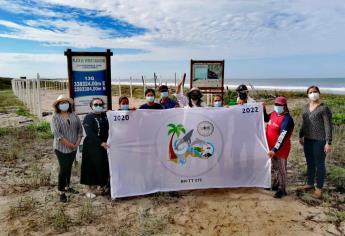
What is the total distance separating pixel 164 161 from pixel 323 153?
8.10 ft

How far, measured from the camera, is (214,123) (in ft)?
18.3

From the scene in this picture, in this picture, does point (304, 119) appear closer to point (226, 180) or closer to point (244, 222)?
point (226, 180)

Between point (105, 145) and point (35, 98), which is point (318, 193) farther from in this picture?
point (35, 98)

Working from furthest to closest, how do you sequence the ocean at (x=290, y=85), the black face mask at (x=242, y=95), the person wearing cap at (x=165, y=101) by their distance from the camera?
1. the ocean at (x=290, y=85)
2. the person wearing cap at (x=165, y=101)
3. the black face mask at (x=242, y=95)

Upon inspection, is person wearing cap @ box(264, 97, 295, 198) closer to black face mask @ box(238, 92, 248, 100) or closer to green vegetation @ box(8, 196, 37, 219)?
black face mask @ box(238, 92, 248, 100)

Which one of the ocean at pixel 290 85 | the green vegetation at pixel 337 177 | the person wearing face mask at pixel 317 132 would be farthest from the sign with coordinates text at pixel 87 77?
the ocean at pixel 290 85

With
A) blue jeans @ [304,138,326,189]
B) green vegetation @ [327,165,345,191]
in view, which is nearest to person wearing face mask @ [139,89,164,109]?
blue jeans @ [304,138,326,189]

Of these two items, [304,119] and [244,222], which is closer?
[244,222]

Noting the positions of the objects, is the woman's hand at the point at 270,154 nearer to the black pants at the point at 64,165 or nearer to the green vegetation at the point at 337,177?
the green vegetation at the point at 337,177

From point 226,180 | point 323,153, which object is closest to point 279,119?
point 323,153

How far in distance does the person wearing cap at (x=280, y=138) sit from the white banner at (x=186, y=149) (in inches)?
7.2

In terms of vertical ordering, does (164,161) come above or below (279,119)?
below

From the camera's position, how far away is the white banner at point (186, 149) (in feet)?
17.5

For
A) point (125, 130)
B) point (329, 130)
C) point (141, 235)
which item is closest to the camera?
point (141, 235)
